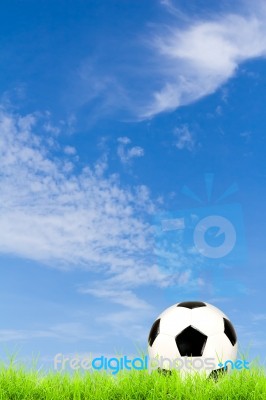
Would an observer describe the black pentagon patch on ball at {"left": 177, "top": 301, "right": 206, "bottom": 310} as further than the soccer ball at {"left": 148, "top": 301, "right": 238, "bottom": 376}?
Yes

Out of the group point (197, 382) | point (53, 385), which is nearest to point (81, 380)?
point (53, 385)

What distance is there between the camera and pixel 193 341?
24.8 ft

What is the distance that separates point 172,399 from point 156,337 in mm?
1055

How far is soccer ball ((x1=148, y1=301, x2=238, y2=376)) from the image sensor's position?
750 centimetres

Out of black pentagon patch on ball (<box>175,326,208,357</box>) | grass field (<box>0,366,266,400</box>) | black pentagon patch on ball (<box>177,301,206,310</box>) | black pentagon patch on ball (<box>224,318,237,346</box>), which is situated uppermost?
black pentagon patch on ball (<box>177,301,206,310</box>)

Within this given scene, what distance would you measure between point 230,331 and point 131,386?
1510 millimetres

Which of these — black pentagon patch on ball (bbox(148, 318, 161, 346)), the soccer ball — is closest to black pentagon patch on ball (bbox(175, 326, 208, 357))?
the soccer ball

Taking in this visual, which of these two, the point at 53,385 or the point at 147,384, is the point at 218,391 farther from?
the point at 53,385

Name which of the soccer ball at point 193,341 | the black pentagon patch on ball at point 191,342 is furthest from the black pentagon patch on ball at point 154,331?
the black pentagon patch on ball at point 191,342

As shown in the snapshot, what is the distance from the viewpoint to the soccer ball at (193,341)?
24.6 feet

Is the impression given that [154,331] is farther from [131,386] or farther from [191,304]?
[131,386]

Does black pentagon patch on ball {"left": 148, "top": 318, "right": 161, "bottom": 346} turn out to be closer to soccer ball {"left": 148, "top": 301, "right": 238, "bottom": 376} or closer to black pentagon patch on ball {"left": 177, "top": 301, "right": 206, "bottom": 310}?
soccer ball {"left": 148, "top": 301, "right": 238, "bottom": 376}

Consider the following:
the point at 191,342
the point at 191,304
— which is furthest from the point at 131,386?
the point at 191,304

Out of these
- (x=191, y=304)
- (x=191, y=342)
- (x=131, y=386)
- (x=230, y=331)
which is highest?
(x=191, y=304)
